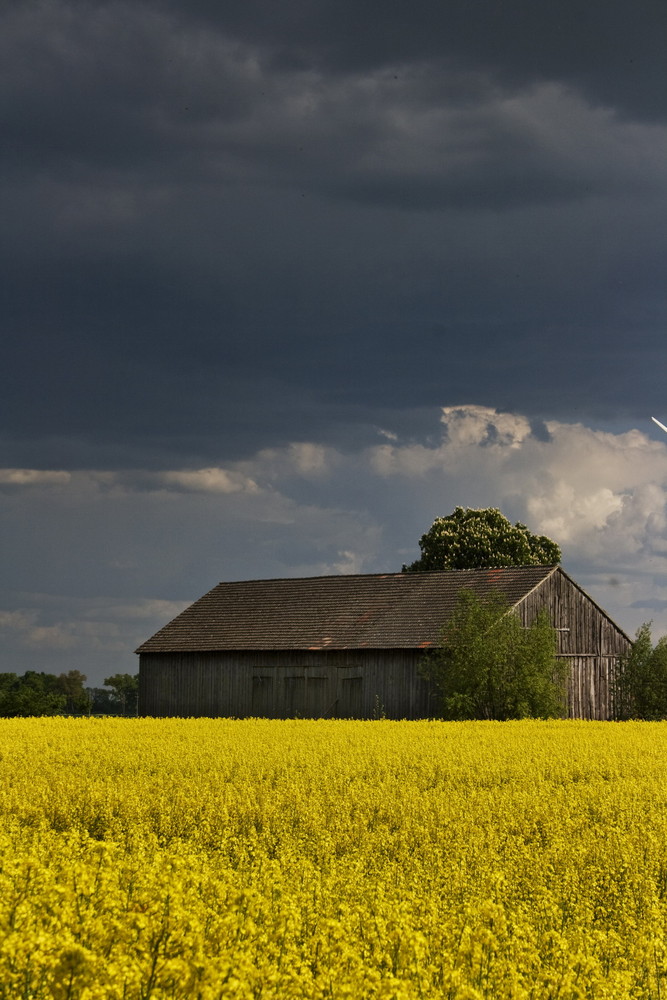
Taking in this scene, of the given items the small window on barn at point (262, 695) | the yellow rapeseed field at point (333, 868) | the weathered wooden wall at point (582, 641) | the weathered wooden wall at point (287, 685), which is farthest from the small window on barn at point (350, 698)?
the yellow rapeseed field at point (333, 868)

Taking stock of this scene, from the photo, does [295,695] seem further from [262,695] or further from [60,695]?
[60,695]

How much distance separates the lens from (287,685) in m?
50.3

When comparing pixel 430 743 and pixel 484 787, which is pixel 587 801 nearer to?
pixel 484 787

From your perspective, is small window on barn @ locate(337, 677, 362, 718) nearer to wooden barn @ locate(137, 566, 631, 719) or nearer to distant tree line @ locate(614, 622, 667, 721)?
wooden barn @ locate(137, 566, 631, 719)

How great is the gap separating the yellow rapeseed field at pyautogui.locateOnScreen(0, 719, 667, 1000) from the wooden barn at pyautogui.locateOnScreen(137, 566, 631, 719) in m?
19.5

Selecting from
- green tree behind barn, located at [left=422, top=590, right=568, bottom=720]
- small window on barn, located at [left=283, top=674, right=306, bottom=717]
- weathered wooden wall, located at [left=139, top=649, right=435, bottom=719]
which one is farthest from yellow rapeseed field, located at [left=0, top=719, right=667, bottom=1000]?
small window on barn, located at [left=283, top=674, right=306, bottom=717]

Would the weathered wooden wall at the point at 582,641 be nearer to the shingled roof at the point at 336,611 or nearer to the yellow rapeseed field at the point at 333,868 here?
the shingled roof at the point at 336,611

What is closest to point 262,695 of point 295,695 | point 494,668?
point 295,695

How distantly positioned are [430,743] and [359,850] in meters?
12.8

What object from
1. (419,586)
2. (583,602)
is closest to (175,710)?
(419,586)

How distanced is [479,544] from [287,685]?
83.8ft

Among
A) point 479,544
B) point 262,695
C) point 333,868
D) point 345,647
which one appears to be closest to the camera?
point 333,868

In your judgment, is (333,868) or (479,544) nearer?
(333,868)

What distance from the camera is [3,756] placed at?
24.0m
